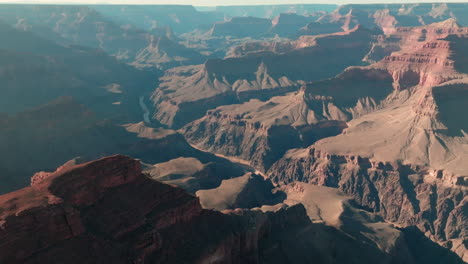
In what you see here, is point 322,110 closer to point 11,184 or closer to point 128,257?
point 11,184

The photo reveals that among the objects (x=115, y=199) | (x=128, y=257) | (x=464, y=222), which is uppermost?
(x=115, y=199)

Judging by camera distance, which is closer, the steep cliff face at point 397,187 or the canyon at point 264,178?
the canyon at point 264,178

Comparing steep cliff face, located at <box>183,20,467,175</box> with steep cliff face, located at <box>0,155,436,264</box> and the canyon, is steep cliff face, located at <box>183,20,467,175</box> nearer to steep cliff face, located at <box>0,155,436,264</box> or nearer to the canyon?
the canyon

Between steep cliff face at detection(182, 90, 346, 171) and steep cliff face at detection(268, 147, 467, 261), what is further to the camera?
steep cliff face at detection(182, 90, 346, 171)

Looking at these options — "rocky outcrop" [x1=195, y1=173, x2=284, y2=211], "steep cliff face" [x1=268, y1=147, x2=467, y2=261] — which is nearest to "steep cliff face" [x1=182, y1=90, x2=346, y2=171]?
"steep cliff face" [x1=268, y1=147, x2=467, y2=261]

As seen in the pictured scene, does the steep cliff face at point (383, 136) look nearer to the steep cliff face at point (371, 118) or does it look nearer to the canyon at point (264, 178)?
the steep cliff face at point (371, 118)

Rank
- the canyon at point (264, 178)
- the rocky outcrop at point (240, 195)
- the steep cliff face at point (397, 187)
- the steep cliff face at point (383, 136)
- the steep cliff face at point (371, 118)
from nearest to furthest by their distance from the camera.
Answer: the canyon at point (264, 178), the rocky outcrop at point (240, 195), the steep cliff face at point (397, 187), the steep cliff face at point (383, 136), the steep cliff face at point (371, 118)

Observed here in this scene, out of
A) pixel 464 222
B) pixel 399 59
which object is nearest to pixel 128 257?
pixel 464 222

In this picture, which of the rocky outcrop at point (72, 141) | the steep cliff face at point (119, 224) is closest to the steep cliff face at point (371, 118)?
the rocky outcrop at point (72, 141)
